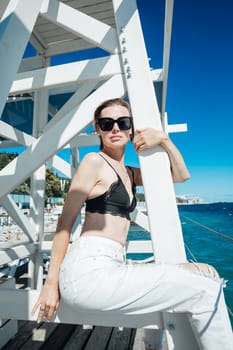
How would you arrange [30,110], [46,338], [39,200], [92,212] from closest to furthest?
[92,212], [46,338], [39,200], [30,110]

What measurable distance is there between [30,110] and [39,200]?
1348 mm

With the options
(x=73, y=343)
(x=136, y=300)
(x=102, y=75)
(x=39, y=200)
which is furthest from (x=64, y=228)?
(x=39, y=200)

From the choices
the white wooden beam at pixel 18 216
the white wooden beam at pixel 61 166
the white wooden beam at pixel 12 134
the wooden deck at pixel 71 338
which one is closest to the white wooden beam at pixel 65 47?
the white wooden beam at pixel 12 134

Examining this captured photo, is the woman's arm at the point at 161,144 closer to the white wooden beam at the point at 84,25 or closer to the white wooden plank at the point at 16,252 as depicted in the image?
the white wooden beam at the point at 84,25

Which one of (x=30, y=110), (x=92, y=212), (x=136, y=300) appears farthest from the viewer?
(x=30, y=110)

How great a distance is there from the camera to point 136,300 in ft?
2.48

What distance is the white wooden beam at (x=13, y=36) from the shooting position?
2.82ft

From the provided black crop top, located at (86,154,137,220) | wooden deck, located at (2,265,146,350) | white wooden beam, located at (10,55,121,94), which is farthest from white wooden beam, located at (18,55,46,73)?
wooden deck, located at (2,265,146,350)

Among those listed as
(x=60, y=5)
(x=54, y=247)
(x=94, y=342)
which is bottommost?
(x=94, y=342)

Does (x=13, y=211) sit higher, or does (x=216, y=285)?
(x=13, y=211)

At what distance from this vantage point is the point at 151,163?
1.03 metres

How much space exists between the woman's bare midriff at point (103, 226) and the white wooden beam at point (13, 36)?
564 mm

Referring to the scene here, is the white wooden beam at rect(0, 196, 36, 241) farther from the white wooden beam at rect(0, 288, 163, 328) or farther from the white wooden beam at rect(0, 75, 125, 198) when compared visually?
the white wooden beam at rect(0, 288, 163, 328)

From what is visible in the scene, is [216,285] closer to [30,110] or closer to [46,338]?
[46,338]
